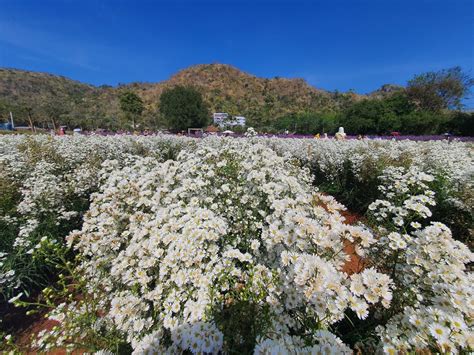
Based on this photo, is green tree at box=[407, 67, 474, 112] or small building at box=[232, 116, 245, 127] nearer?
green tree at box=[407, 67, 474, 112]

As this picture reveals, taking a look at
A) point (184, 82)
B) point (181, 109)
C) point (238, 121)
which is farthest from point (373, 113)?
point (184, 82)

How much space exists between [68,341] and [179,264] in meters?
1.10

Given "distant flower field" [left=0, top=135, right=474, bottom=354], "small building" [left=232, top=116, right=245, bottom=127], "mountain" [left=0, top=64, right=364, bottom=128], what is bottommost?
"distant flower field" [left=0, top=135, right=474, bottom=354]

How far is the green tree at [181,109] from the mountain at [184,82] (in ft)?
55.3

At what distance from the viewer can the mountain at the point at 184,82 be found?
59.7 meters

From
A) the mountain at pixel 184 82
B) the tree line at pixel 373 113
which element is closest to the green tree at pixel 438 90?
the tree line at pixel 373 113

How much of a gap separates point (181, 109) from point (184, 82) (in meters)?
70.6

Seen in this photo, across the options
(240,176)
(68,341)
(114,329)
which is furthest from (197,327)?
(240,176)

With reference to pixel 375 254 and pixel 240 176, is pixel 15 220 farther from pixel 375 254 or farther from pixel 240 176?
Answer: pixel 375 254

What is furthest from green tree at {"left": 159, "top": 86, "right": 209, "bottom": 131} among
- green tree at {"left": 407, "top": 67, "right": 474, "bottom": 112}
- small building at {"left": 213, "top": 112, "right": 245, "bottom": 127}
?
green tree at {"left": 407, "top": 67, "right": 474, "bottom": 112}

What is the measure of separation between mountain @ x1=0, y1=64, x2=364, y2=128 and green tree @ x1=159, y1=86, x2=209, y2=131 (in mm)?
16854

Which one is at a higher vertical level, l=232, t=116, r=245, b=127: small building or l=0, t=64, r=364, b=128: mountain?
l=0, t=64, r=364, b=128: mountain

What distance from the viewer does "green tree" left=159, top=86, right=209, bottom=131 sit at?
43.1 m

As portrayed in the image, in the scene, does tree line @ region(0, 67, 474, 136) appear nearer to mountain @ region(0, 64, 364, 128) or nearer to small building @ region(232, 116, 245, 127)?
mountain @ region(0, 64, 364, 128)
